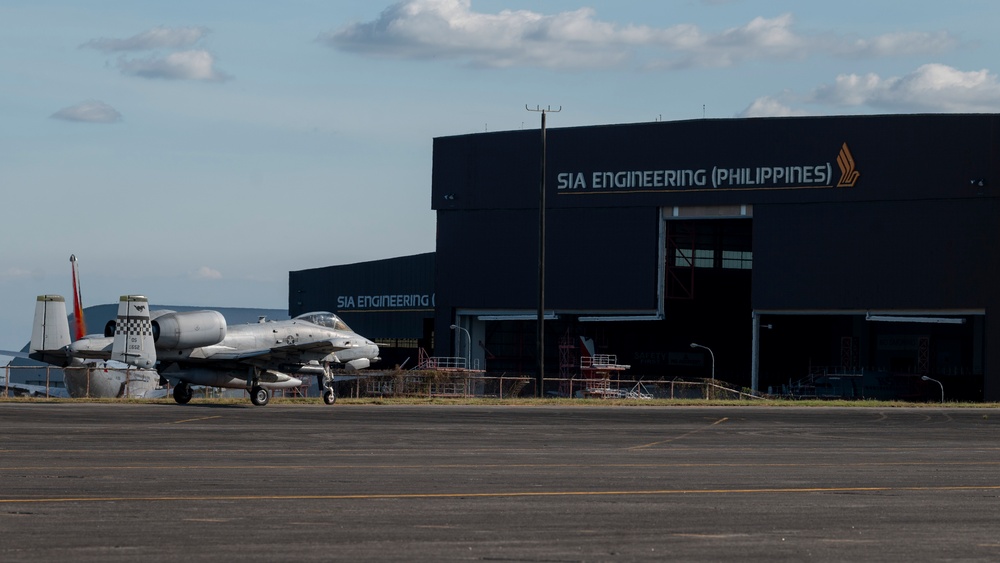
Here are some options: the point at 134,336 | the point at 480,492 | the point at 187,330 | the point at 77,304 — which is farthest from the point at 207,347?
the point at 480,492

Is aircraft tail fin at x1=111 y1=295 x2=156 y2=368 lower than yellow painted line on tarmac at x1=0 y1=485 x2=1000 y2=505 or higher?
higher

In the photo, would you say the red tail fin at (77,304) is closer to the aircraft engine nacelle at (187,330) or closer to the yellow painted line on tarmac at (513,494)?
the aircraft engine nacelle at (187,330)

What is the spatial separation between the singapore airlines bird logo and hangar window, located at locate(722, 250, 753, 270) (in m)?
18.7

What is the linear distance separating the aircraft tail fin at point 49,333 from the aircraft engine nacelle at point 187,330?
4291 mm

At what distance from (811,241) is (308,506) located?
58.9 metres

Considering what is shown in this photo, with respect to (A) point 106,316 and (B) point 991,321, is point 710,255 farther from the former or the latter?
(A) point 106,316

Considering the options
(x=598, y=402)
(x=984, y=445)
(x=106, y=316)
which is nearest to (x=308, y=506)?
(x=984, y=445)

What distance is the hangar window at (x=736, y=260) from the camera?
87.0m

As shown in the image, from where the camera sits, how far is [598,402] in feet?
150

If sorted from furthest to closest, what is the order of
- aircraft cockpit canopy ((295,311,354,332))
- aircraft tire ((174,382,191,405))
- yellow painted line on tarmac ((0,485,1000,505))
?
1. aircraft cockpit canopy ((295,311,354,332))
2. aircraft tire ((174,382,191,405))
3. yellow painted line on tarmac ((0,485,1000,505))

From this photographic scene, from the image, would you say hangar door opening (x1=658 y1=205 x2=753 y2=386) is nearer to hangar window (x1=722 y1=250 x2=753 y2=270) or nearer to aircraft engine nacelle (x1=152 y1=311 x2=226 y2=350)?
hangar window (x1=722 y1=250 x2=753 y2=270)

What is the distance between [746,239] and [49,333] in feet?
193

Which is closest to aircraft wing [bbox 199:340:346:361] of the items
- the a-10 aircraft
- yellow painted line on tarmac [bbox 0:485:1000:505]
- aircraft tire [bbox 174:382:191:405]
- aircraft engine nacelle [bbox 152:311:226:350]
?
the a-10 aircraft

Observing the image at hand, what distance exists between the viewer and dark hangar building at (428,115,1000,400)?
218ft
